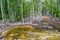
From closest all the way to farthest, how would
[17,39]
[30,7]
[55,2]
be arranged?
[17,39]
[30,7]
[55,2]

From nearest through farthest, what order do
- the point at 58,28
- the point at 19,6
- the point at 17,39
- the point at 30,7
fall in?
the point at 17,39 < the point at 58,28 < the point at 19,6 < the point at 30,7

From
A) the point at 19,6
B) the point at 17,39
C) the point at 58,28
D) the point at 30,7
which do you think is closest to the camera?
the point at 17,39

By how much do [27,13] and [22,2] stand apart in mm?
2099

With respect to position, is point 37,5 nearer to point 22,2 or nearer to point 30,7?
point 30,7

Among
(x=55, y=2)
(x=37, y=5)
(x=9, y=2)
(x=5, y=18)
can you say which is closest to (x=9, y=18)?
(x=5, y=18)

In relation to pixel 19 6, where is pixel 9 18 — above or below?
below

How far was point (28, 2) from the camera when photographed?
27.5 metres

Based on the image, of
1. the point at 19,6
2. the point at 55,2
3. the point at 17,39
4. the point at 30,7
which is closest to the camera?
the point at 17,39

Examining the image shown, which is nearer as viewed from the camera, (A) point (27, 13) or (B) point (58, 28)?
(B) point (58, 28)

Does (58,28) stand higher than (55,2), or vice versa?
(55,2)

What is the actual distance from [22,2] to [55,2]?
7.29m

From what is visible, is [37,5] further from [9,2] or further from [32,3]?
[9,2]

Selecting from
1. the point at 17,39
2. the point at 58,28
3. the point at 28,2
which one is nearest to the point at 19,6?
the point at 28,2

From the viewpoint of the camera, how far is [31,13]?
26.0 m
